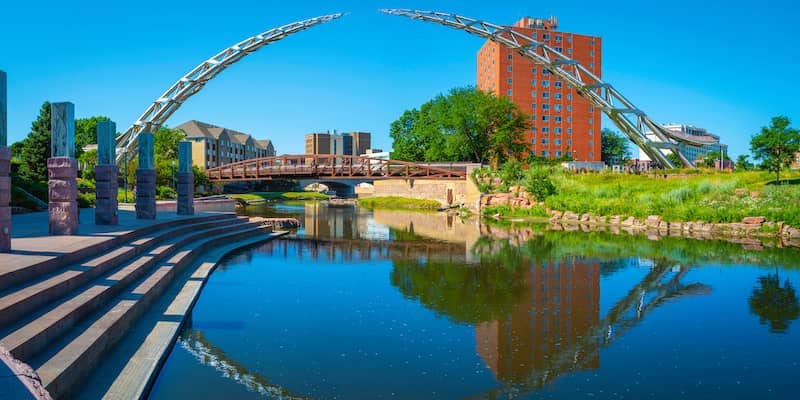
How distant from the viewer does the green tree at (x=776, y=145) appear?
33000 mm

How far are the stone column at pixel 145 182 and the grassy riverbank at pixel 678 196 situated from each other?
2600cm

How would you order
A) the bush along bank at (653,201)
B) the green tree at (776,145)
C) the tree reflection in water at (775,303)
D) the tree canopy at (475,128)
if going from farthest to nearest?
the tree canopy at (475,128)
the green tree at (776,145)
the bush along bank at (653,201)
the tree reflection in water at (775,303)

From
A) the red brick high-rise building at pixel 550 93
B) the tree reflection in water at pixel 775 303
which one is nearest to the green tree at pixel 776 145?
the tree reflection in water at pixel 775 303

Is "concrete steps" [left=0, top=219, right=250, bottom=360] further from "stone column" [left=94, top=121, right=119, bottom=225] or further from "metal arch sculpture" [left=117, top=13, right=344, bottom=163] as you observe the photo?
"metal arch sculpture" [left=117, top=13, right=344, bottom=163]

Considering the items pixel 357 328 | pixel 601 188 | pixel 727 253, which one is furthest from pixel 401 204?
pixel 357 328

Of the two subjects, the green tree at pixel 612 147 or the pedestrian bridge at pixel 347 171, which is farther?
the green tree at pixel 612 147

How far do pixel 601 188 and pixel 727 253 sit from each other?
18677 millimetres

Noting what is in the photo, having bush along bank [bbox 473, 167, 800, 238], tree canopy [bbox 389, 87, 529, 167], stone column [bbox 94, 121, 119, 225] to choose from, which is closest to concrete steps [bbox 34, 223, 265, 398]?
stone column [bbox 94, 121, 119, 225]

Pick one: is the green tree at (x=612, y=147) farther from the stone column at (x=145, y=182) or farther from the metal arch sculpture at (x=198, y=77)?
the stone column at (x=145, y=182)

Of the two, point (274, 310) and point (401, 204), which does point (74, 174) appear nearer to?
point (274, 310)

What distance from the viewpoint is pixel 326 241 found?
83.0 feet

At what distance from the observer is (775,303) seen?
38.5 ft

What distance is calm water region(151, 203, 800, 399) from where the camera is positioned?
22.9 feet

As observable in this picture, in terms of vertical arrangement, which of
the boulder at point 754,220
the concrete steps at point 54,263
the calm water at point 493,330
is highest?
the boulder at point 754,220
